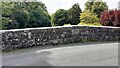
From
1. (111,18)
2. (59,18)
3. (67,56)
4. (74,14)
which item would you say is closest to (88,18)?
(74,14)

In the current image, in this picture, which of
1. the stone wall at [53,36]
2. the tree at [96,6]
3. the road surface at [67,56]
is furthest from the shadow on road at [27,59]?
the tree at [96,6]

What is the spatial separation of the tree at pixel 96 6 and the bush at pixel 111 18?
367 centimetres

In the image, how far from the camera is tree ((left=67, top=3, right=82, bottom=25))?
18.5m

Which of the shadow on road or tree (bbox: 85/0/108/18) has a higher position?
tree (bbox: 85/0/108/18)

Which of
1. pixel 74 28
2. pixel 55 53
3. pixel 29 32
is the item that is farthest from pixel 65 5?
pixel 55 53

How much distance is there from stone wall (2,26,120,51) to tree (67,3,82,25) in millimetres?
5386

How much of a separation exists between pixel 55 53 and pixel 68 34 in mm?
2605

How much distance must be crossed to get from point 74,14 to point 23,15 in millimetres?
3685

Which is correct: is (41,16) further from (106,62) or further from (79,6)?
(106,62)

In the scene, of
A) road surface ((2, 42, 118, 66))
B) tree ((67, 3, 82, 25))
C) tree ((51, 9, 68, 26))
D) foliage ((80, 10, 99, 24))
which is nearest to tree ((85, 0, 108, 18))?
tree ((67, 3, 82, 25))

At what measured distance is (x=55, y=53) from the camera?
10.1m

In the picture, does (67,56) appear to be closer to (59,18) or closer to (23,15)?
(23,15)

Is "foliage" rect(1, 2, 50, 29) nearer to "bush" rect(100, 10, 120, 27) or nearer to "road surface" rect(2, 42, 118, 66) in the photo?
"bush" rect(100, 10, 120, 27)

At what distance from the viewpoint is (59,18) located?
1845 cm
